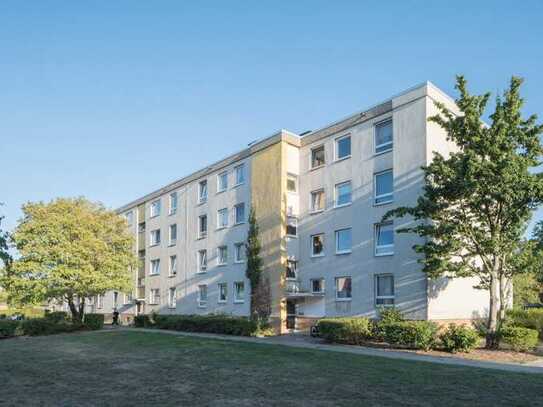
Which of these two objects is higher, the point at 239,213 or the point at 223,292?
the point at 239,213

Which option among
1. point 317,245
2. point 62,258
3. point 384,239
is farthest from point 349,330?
point 62,258

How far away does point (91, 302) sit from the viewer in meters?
55.2

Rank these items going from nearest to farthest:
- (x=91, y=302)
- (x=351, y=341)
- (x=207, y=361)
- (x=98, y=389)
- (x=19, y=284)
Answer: (x=98, y=389), (x=207, y=361), (x=351, y=341), (x=19, y=284), (x=91, y=302)

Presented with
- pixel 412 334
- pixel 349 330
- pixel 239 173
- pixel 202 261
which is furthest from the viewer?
pixel 202 261

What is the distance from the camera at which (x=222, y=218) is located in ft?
120

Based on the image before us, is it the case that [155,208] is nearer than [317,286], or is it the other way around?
[317,286]

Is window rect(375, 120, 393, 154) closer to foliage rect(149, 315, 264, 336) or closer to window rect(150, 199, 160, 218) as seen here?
foliage rect(149, 315, 264, 336)

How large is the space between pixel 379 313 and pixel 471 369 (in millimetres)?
9251

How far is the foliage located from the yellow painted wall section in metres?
2.07

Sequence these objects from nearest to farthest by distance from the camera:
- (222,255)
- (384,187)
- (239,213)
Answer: (384,187) → (239,213) → (222,255)

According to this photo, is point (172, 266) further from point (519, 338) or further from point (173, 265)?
point (519, 338)

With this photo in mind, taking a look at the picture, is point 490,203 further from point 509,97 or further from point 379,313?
point 379,313

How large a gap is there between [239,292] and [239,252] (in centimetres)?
272

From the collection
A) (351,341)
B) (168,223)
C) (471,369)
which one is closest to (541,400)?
(471,369)
